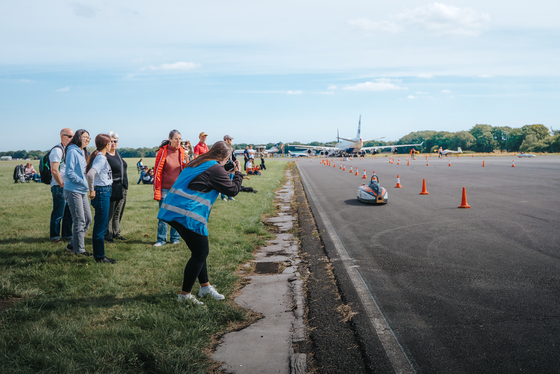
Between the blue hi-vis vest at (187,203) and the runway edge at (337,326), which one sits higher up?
the blue hi-vis vest at (187,203)

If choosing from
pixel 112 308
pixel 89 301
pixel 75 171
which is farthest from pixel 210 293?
pixel 75 171

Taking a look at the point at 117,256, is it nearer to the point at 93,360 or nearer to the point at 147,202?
the point at 93,360

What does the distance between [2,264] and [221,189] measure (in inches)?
168

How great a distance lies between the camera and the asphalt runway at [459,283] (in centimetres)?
336

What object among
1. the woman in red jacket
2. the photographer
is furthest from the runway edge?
the woman in red jacket

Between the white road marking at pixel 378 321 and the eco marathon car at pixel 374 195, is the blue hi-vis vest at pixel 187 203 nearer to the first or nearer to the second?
the white road marking at pixel 378 321

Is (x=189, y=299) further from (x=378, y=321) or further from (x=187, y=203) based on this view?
(x=378, y=321)

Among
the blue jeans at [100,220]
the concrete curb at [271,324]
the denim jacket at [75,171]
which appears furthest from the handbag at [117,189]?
the concrete curb at [271,324]

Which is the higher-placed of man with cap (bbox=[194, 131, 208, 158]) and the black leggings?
man with cap (bbox=[194, 131, 208, 158])

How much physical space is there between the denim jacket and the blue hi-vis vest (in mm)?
2574

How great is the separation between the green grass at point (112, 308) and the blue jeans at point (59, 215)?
30 cm

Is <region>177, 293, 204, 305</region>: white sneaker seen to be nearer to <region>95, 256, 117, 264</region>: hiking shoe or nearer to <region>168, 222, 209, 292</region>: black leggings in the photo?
<region>168, 222, 209, 292</region>: black leggings

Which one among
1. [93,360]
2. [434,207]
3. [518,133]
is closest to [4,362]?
[93,360]

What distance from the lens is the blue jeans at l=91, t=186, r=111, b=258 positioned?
617 cm
